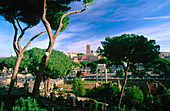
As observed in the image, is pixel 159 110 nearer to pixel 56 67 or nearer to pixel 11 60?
pixel 56 67

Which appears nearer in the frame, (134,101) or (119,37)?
(134,101)

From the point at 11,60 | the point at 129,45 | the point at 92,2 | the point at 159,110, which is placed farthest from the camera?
the point at 11,60

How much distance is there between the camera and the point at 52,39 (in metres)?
6.52

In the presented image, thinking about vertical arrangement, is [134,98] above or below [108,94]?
above

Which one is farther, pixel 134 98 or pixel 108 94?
pixel 108 94

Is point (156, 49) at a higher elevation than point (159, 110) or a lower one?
higher

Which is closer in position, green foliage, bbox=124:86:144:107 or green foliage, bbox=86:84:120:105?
green foliage, bbox=124:86:144:107

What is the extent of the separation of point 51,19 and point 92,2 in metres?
4.04

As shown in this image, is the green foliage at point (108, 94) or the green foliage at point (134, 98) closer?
the green foliage at point (134, 98)

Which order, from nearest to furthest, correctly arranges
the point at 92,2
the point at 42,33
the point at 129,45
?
1. the point at 92,2
2. the point at 42,33
3. the point at 129,45

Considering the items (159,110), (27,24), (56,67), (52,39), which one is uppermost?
(27,24)

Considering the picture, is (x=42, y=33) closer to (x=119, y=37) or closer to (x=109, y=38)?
(x=109, y=38)

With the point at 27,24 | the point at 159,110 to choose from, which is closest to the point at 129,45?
the point at 159,110

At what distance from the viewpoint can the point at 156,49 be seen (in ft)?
45.2
